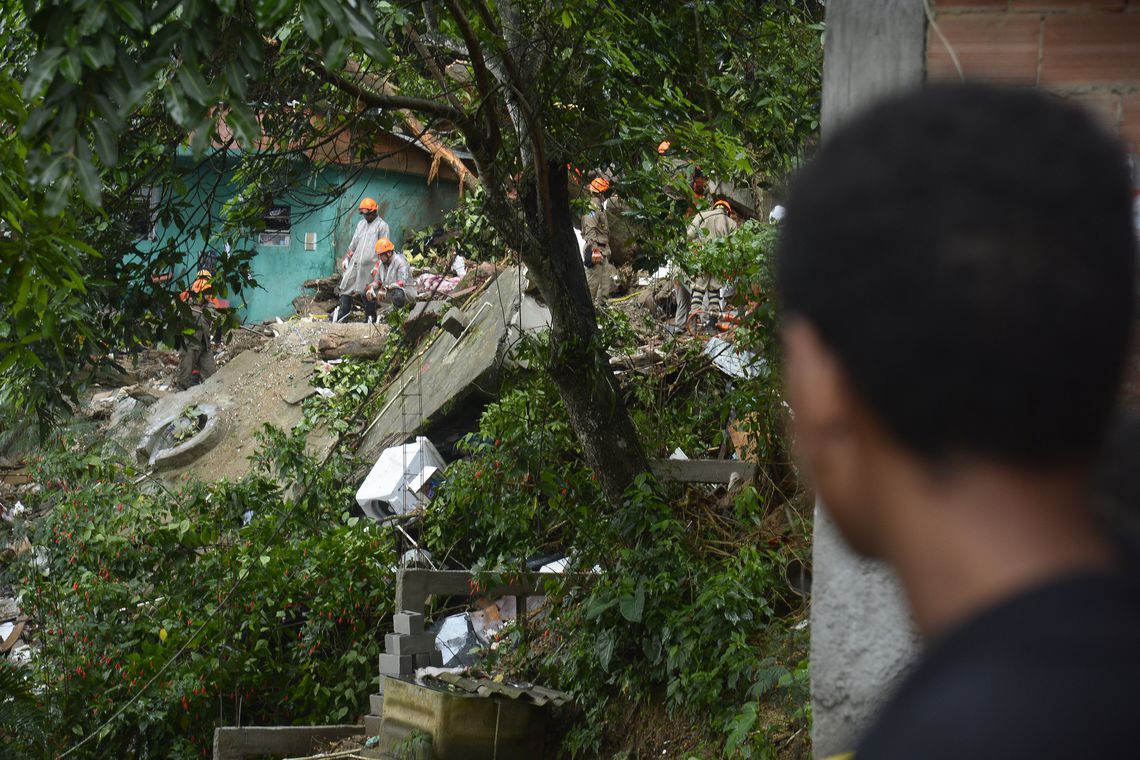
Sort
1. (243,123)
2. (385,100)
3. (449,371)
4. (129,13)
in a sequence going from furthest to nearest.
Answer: (449,371) < (385,100) < (243,123) < (129,13)

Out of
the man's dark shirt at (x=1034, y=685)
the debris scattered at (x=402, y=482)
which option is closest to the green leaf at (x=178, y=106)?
the man's dark shirt at (x=1034, y=685)

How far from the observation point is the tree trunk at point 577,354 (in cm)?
668

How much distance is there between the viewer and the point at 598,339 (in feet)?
22.2

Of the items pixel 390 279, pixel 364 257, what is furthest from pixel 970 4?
pixel 364 257

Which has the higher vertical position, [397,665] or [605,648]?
[605,648]

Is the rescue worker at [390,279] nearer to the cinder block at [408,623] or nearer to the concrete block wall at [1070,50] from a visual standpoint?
the cinder block at [408,623]

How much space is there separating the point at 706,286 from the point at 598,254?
3.15 metres

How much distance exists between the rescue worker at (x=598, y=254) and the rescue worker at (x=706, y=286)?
120cm

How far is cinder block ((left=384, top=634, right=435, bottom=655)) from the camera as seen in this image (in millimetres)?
7336

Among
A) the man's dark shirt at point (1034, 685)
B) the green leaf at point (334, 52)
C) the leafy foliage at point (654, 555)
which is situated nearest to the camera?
the man's dark shirt at point (1034, 685)

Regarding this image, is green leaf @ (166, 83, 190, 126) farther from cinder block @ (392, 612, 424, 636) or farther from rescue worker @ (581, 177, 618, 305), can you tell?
rescue worker @ (581, 177, 618, 305)

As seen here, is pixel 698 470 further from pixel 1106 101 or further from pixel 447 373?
pixel 1106 101

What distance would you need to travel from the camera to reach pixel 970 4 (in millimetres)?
2381

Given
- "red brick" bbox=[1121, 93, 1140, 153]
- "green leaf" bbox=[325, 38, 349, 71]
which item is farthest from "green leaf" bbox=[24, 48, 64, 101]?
"red brick" bbox=[1121, 93, 1140, 153]
